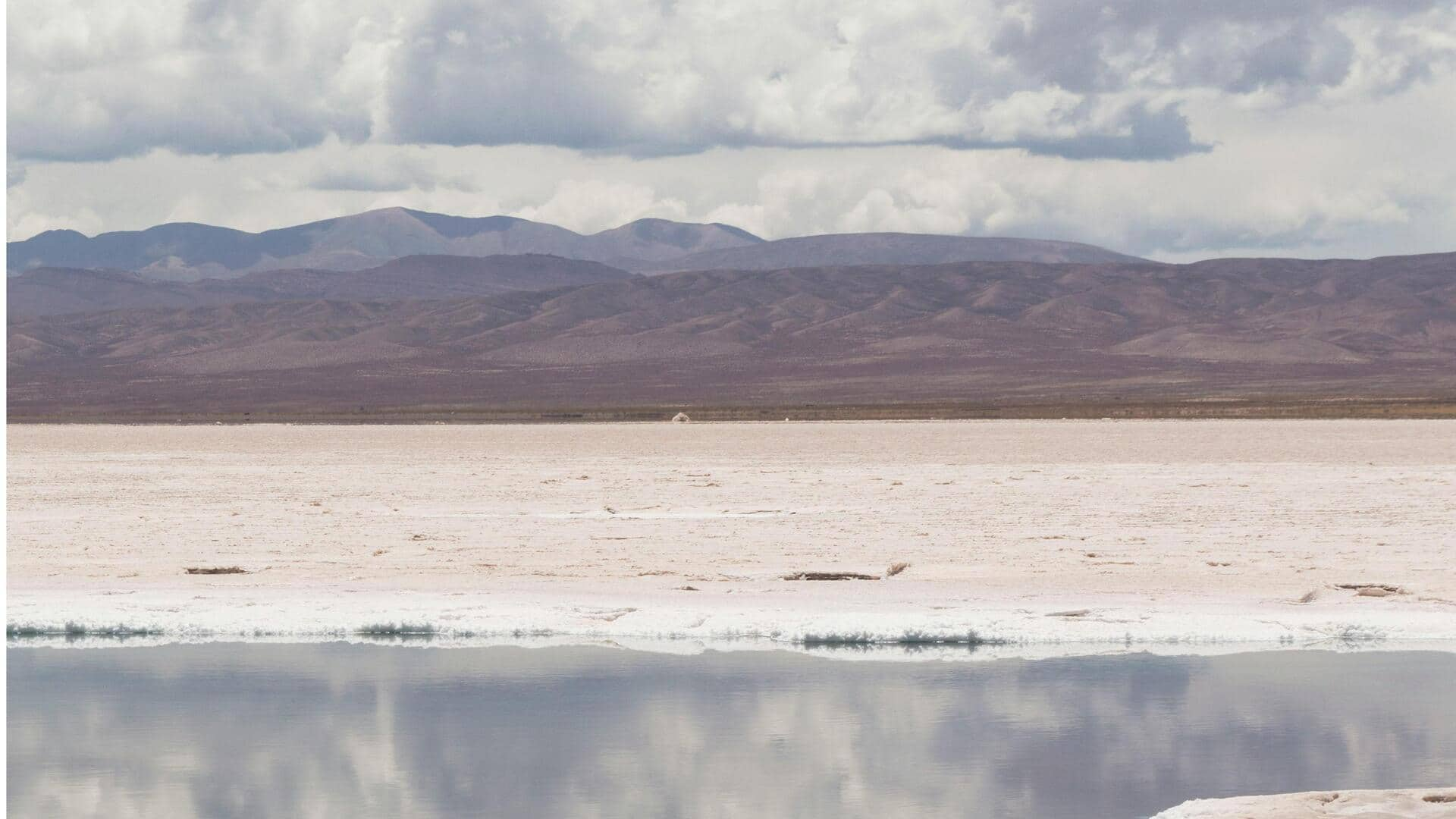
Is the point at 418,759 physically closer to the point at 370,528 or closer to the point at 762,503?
the point at 370,528

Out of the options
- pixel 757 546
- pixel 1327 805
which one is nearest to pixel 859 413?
pixel 757 546

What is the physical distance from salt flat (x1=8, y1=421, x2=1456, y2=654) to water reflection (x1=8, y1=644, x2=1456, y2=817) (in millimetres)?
1068

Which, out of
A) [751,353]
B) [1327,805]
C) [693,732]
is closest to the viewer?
[1327,805]

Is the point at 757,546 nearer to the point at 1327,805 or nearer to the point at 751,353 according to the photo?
the point at 1327,805

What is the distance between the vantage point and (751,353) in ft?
508

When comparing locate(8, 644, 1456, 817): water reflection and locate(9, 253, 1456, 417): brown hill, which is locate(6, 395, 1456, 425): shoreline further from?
locate(8, 644, 1456, 817): water reflection

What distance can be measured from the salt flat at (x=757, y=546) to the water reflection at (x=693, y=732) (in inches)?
42.1

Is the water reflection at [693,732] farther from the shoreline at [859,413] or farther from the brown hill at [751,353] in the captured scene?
the brown hill at [751,353]

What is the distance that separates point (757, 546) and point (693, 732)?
28.5 ft

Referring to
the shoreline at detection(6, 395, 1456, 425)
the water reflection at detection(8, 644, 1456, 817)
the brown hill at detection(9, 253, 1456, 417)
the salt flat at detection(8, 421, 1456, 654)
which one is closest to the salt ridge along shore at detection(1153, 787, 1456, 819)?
the water reflection at detection(8, 644, 1456, 817)

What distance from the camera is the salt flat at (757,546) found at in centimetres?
1280

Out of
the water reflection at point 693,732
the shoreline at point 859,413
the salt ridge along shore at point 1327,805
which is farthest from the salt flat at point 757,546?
the shoreline at point 859,413

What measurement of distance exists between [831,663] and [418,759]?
3370 mm

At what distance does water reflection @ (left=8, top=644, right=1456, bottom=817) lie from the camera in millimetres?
8023
